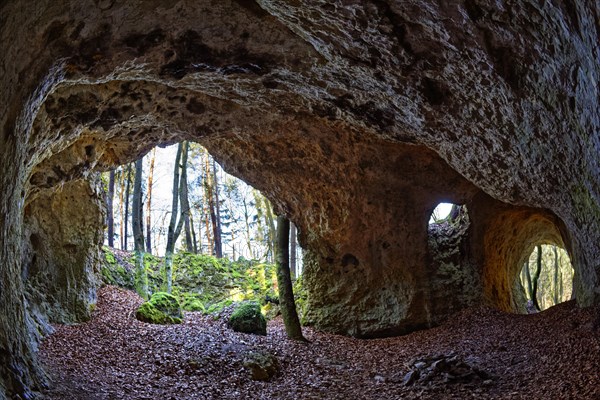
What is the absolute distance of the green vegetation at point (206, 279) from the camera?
1808cm

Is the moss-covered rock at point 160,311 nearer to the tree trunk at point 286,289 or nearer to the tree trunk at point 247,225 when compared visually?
the tree trunk at point 286,289

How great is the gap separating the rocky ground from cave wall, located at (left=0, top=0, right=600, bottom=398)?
1.06 m

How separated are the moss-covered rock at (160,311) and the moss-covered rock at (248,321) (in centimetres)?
190

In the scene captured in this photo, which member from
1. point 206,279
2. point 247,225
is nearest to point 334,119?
Result: point 206,279

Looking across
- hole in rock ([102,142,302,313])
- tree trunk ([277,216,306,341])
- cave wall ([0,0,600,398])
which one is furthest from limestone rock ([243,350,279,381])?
hole in rock ([102,142,302,313])

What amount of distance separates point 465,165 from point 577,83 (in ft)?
13.9

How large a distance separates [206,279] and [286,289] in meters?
10.4

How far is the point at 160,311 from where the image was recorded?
44.9 ft

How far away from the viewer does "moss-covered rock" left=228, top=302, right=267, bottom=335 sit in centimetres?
1307

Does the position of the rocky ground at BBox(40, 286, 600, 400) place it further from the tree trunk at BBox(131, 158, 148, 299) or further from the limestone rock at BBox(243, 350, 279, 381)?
the tree trunk at BBox(131, 158, 148, 299)

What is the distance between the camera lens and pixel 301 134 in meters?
12.2

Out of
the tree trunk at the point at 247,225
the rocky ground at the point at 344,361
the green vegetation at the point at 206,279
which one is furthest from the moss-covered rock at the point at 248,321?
the tree trunk at the point at 247,225

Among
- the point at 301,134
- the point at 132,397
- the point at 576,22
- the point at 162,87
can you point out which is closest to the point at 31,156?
the point at 162,87

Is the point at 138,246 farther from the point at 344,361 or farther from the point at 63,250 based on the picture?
the point at 344,361
